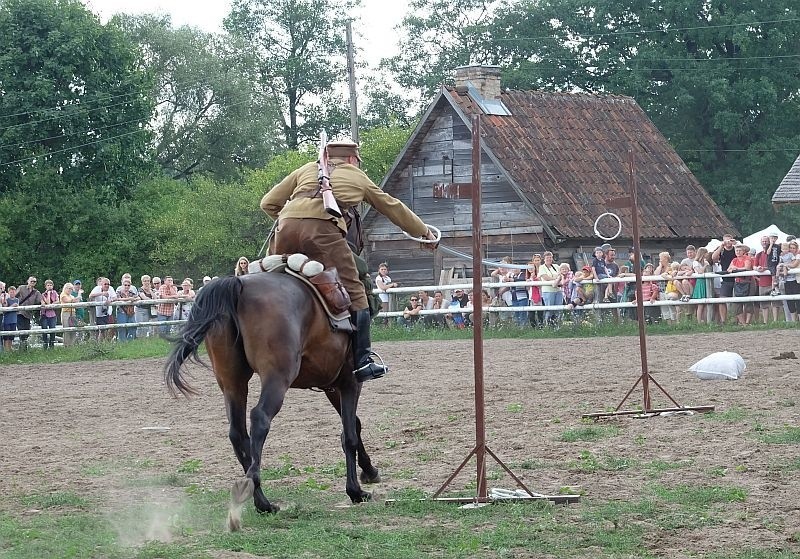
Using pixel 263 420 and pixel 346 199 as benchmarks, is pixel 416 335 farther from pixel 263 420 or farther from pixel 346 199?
pixel 263 420

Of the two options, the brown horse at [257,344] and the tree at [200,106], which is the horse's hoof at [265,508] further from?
the tree at [200,106]

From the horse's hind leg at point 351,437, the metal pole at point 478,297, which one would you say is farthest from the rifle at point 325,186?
the horse's hind leg at point 351,437

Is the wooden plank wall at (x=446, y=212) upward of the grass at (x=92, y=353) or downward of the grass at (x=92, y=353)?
upward

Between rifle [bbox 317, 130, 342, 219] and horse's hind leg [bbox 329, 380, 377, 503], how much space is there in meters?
1.19

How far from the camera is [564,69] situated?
5453 centimetres

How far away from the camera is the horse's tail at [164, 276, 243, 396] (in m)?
8.32

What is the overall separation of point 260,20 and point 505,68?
18641 mm

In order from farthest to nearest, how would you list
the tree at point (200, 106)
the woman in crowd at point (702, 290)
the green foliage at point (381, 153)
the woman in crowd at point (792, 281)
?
the tree at point (200, 106), the green foliage at point (381, 153), the woman in crowd at point (702, 290), the woman in crowd at point (792, 281)

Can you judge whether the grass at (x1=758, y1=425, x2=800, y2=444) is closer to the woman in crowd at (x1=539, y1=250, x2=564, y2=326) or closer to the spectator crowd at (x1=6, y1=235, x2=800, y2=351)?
the spectator crowd at (x1=6, y1=235, x2=800, y2=351)

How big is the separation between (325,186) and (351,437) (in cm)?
169

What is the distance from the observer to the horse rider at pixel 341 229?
9.03 m

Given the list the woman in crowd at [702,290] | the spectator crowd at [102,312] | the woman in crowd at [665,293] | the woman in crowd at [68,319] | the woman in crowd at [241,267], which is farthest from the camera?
the woman in crowd at [68,319]

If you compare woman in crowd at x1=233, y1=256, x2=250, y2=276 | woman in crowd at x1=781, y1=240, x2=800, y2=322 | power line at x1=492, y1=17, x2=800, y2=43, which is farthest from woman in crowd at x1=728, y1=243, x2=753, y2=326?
power line at x1=492, y1=17, x2=800, y2=43

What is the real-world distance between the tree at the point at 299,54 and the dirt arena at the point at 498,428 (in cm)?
4819
